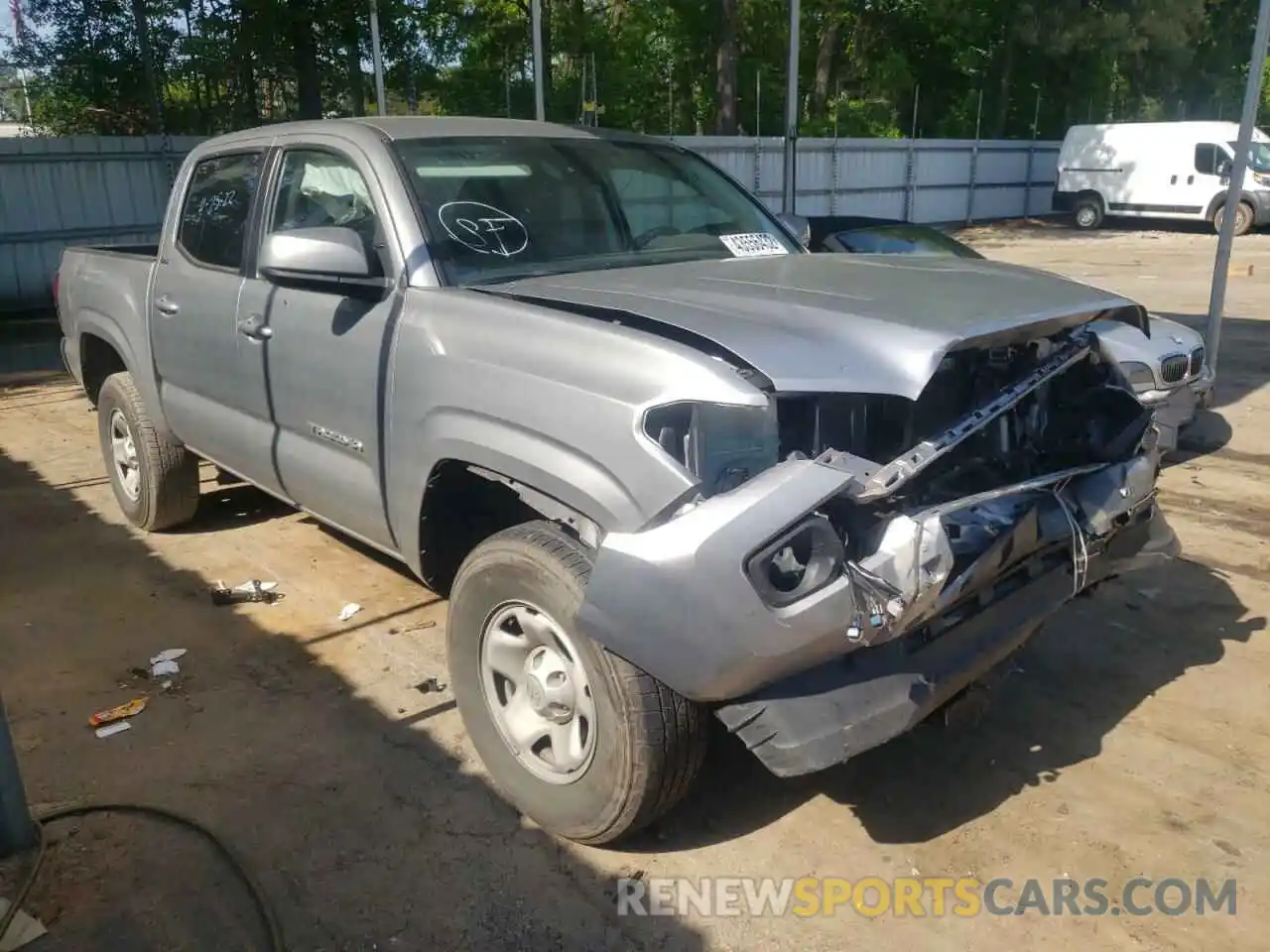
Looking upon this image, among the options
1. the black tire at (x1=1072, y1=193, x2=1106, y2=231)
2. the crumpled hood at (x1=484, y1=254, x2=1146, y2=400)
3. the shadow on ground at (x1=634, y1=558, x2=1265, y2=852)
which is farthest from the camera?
the black tire at (x1=1072, y1=193, x2=1106, y2=231)

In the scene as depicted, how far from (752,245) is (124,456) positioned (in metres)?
3.58

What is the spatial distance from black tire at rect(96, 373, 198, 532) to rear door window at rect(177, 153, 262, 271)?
3.18 ft

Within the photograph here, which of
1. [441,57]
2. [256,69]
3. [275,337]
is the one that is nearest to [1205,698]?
[275,337]

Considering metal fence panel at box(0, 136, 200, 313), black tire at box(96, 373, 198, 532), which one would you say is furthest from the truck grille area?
metal fence panel at box(0, 136, 200, 313)

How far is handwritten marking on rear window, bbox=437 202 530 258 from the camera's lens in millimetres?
3578

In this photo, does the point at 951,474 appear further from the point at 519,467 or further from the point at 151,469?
the point at 151,469

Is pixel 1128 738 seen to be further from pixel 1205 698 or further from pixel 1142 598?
pixel 1142 598

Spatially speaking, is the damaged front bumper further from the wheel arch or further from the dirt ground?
the wheel arch

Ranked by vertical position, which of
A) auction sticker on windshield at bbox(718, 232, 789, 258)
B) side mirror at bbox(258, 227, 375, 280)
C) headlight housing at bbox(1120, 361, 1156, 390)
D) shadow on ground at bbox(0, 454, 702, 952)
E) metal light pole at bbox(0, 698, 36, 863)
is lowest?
shadow on ground at bbox(0, 454, 702, 952)

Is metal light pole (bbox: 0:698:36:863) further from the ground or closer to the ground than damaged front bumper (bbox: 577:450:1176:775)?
closer to the ground

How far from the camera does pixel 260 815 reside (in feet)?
10.5

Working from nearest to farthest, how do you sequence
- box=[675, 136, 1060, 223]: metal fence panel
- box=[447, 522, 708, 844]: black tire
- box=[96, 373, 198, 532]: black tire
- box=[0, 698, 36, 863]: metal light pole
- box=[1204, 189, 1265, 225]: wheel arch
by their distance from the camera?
box=[447, 522, 708, 844]: black tire, box=[0, 698, 36, 863]: metal light pole, box=[96, 373, 198, 532]: black tire, box=[675, 136, 1060, 223]: metal fence panel, box=[1204, 189, 1265, 225]: wheel arch

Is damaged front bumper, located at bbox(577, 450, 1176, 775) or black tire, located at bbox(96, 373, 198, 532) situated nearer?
damaged front bumper, located at bbox(577, 450, 1176, 775)

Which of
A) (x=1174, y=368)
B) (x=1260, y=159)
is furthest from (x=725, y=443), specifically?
(x=1260, y=159)
